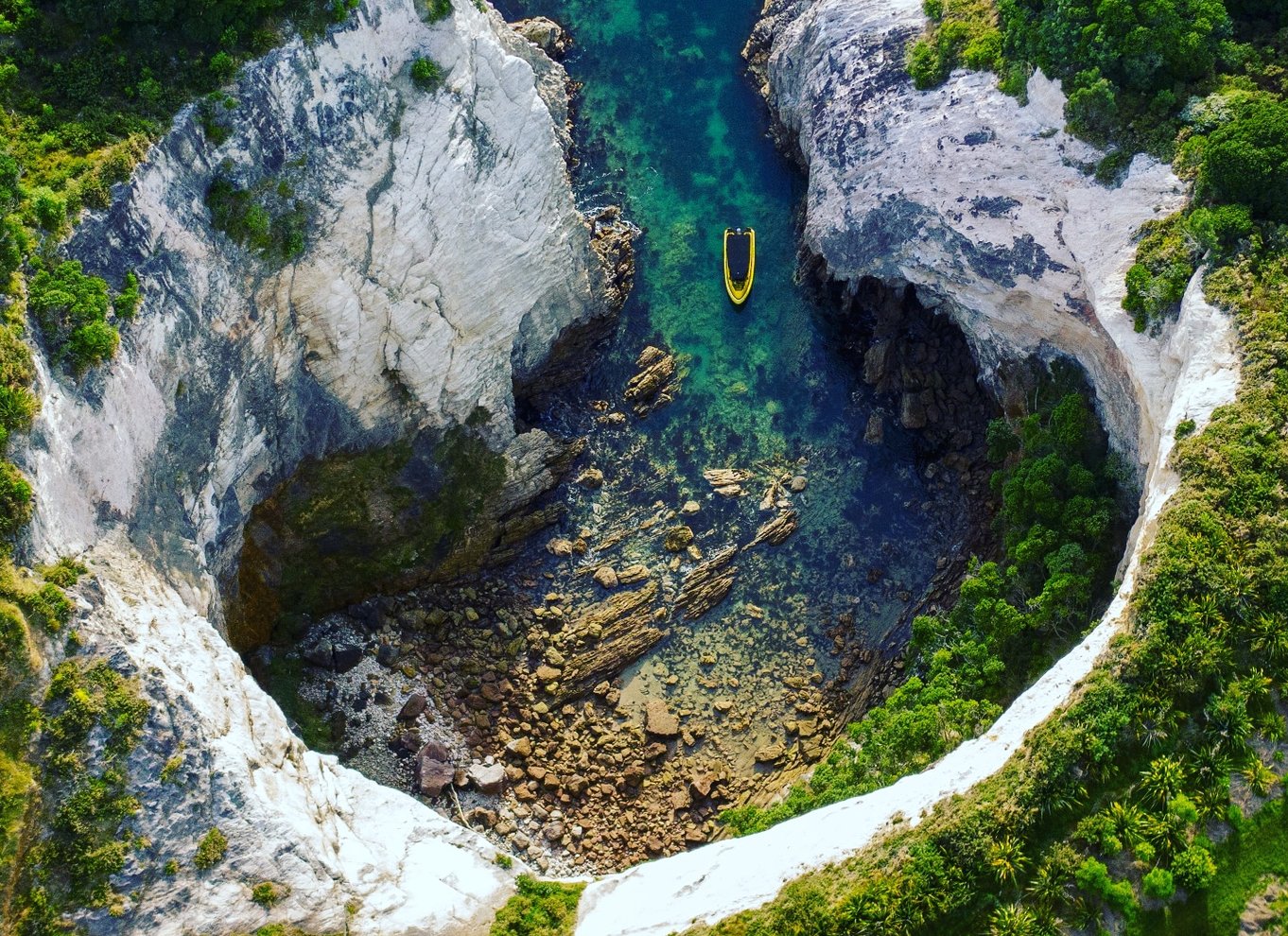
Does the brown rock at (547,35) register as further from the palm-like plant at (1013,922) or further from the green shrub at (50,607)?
the palm-like plant at (1013,922)

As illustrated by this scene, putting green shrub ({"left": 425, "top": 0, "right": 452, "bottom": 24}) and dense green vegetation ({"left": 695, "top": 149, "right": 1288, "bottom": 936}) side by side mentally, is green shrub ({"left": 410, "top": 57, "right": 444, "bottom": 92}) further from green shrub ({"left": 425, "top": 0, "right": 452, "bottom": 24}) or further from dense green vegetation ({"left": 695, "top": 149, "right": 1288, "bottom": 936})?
dense green vegetation ({"left": 695, "top": 149, "right": 1288, "bottom": 936})

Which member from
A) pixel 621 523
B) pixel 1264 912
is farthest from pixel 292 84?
pixel 1264 912

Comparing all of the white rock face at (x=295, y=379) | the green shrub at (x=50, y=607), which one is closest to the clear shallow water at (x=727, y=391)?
the white rock face at (x=295, y=379)

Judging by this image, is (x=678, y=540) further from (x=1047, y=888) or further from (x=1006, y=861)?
(x=1047, y=888)

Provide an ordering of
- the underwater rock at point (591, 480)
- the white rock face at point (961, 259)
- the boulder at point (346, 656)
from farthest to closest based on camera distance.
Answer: the underwater rock at point (591, 480)
the boulder at point (346, 656)
the white rock face at point (961, 259)

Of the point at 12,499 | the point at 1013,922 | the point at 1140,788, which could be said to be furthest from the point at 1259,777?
the point at 12,499

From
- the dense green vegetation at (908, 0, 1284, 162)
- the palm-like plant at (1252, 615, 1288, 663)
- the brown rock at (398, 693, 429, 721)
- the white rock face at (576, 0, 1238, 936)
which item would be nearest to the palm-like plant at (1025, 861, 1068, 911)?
the white rock face at (576, 0, 1238, 936)
